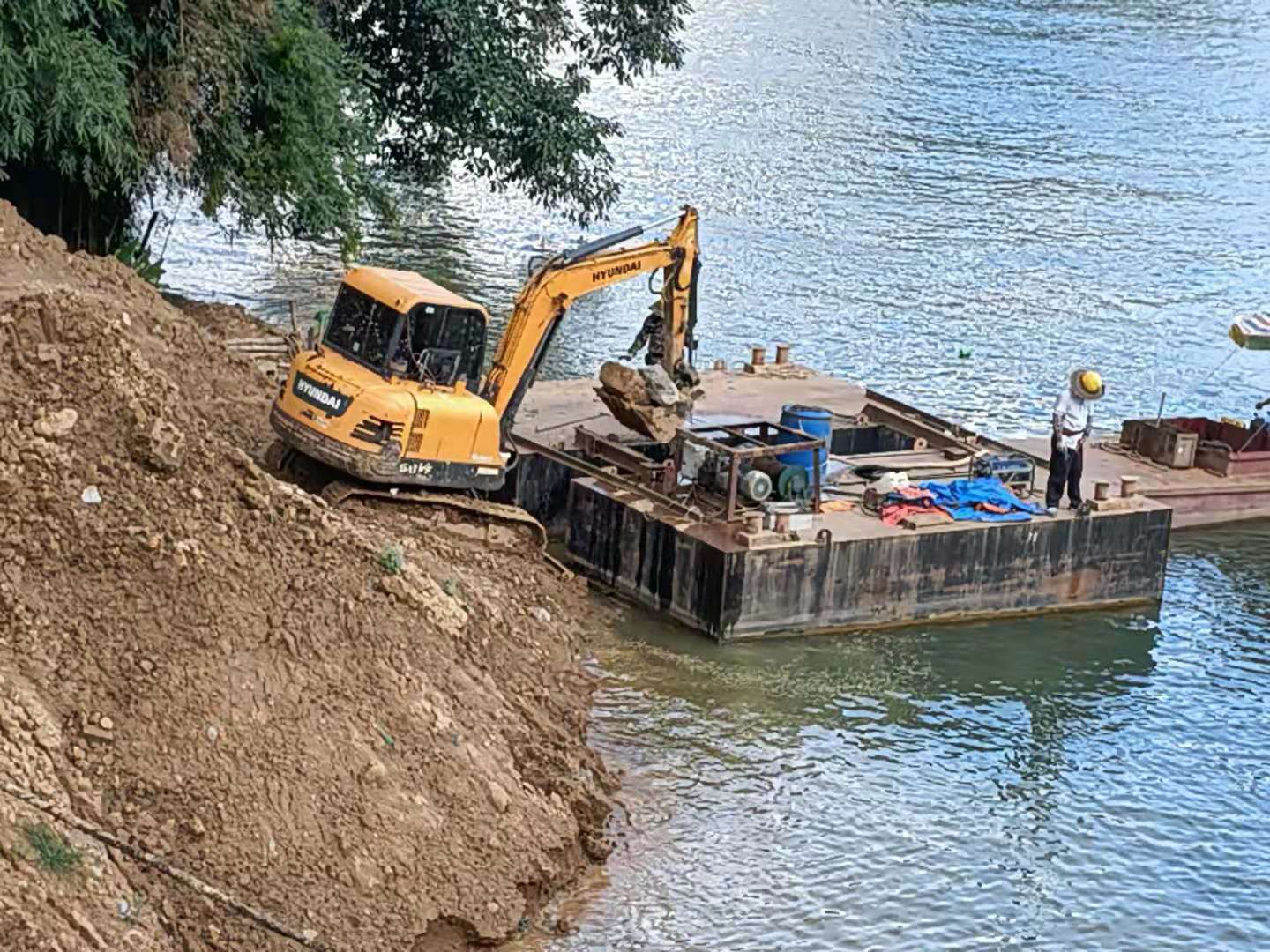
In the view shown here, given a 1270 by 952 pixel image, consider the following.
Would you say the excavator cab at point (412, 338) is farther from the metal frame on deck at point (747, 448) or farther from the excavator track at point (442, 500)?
the metal frame on deck at point (747, 448)

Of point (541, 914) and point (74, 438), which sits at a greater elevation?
point (74, 438)

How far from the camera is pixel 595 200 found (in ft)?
109

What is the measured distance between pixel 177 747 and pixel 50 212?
15482 millimetres

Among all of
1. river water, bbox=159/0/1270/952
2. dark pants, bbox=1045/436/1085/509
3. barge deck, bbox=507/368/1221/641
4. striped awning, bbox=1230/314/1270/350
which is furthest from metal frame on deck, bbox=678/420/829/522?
striped awning, bbox=1230/314/1270/350

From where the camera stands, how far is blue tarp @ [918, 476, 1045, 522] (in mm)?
23141

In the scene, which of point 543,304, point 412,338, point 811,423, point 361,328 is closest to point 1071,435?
point 811,423

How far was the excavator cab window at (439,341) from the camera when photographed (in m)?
20.2

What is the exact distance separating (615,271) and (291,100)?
6033 mm

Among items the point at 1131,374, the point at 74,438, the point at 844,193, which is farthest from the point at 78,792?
the point at 844,193

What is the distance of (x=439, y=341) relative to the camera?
20.4 meters

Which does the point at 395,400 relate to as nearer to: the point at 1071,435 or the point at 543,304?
the point at 543,304

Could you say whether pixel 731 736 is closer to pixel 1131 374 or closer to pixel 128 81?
pixel 128 81

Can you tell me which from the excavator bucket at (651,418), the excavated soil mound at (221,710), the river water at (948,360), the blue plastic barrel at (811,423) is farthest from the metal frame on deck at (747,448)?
the excavated soil mound at (221,710)

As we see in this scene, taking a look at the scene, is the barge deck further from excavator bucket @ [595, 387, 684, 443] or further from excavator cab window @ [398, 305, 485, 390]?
excavator cab window @ [398, 305, 485, 390]
